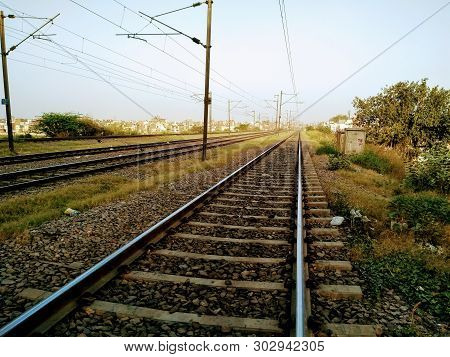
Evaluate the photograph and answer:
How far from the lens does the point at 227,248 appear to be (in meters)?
4.27

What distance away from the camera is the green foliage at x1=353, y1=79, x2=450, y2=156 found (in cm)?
1903

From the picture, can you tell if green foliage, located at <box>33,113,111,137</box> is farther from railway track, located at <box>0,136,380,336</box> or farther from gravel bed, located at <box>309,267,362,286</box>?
gravel bed, located at <box>309,267,362,286</box>

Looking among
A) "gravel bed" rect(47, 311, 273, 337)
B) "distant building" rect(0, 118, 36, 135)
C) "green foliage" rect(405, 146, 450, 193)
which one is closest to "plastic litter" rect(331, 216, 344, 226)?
"gravel bed" rect(47, 311, 273, 337)

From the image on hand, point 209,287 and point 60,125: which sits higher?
point 60,125

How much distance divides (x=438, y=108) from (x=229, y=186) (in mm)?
17258

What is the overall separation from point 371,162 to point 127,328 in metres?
15.0

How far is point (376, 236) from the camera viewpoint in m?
5.12

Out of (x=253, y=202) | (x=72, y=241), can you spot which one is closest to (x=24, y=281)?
(x=72, y=241)

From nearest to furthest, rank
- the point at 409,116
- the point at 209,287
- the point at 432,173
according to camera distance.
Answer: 1. the point at 209,287
2. the point at 432,173
3. the point at 409,116

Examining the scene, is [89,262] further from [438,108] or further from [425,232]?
[438,108]

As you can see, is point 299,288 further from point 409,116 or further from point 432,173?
point 409,116

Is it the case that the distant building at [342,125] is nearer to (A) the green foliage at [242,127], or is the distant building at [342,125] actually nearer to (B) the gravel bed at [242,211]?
(B) the gravel bed at [242,211]

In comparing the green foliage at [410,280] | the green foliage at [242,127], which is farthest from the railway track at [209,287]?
the green foliage at [242,127]
